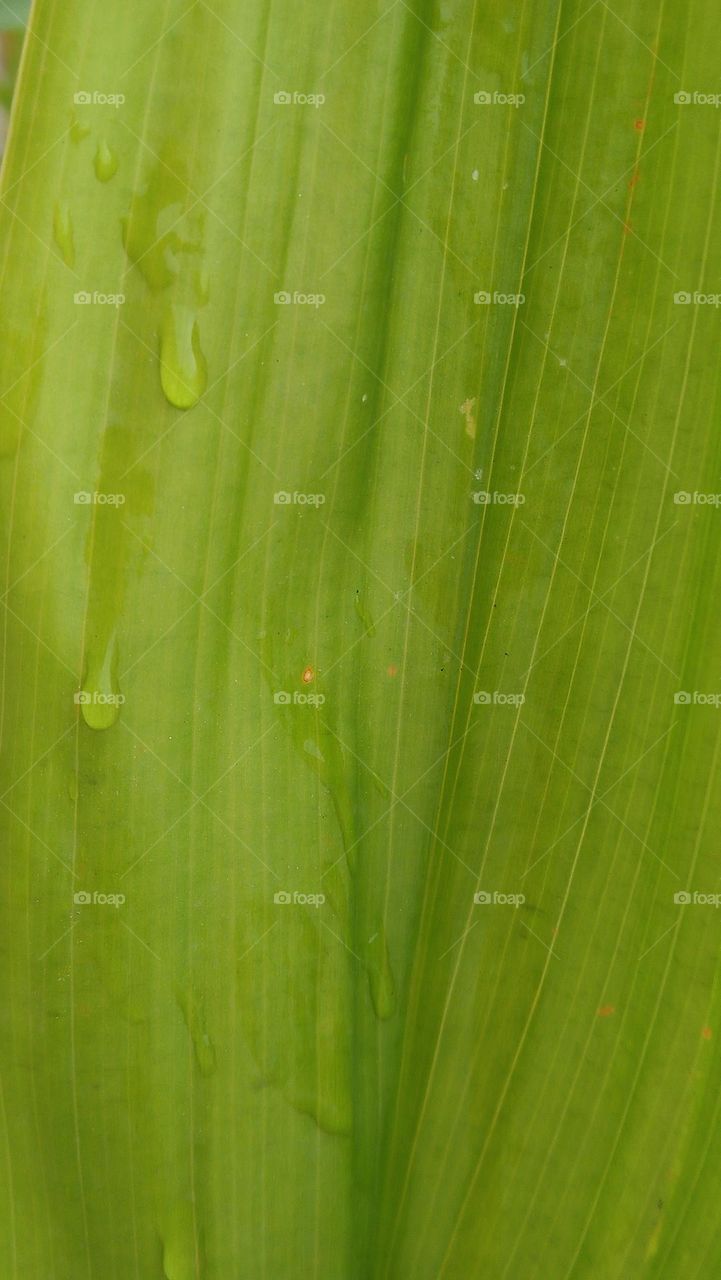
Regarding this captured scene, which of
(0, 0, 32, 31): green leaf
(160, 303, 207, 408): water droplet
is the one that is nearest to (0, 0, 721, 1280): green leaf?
(160, 303, 207, 408): water droplet

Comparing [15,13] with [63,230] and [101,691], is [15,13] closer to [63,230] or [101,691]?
[63,230]

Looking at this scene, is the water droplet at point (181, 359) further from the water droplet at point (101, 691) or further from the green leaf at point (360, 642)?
the water droplet at point (101, 691)

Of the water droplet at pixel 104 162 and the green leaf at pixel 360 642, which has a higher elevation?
the water droplet at pixel 104 162

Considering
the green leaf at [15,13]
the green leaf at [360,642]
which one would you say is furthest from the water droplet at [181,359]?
the green leaf at [15,13]

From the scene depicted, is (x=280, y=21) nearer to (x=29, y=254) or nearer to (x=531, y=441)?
(x=29, y=254)

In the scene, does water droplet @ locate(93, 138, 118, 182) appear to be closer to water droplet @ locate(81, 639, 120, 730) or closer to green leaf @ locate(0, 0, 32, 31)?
green leaf @ locate(0, 0, 32, 31)

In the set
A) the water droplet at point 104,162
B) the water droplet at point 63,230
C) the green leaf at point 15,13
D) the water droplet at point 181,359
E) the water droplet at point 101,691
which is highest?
the green leaf at point 15,13

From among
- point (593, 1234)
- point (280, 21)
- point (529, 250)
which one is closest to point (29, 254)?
point (280, 21)

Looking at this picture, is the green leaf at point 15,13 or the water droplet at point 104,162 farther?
the green leaf at point 15,13
